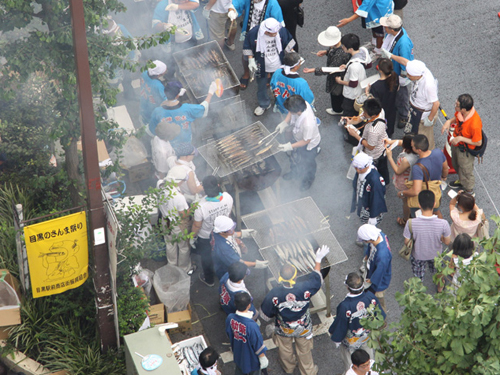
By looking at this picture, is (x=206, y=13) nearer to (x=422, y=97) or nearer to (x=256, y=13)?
(x=256, y=13)

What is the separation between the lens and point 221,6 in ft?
39.5

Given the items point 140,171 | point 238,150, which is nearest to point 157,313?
point 238,150

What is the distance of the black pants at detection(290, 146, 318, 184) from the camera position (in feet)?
33.1

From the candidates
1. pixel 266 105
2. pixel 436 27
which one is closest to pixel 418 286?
pixel 266 105

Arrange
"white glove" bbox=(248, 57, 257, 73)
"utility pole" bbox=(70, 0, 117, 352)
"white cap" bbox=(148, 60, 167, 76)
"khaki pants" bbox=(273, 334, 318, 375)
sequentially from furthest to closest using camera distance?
"white glove" bbox=(248, 57, 257, 73) < "white cap" bbox=(148, 60, 167, 76) < "khaki pants" bbox=(273, 334, 318, 375) < "utility pole" bbox=(70, 0, 117, 352)

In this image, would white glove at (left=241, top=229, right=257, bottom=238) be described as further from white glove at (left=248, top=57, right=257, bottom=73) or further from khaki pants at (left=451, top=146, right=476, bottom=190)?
white glove at (left=248, top=57, right=257, bottom=73)

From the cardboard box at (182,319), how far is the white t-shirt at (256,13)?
5358mm

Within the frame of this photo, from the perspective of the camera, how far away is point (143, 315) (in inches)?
313

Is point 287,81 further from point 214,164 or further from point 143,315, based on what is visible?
point 143,315

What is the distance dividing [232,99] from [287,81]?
4.03ft

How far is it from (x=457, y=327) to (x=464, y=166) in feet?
17.6

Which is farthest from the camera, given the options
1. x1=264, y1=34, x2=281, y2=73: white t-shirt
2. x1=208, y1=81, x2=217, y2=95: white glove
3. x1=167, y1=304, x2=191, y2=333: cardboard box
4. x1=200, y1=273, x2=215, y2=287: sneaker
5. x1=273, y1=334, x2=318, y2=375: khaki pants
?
x1=264, y1=34, x2=281, y2=73: white t-shirt

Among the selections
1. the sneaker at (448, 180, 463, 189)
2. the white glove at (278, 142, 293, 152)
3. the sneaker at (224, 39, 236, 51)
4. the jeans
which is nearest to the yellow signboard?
the white glove at (278, 142, 293, 152)

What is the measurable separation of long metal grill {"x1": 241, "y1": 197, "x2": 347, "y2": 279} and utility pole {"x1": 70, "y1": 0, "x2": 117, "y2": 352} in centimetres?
224
